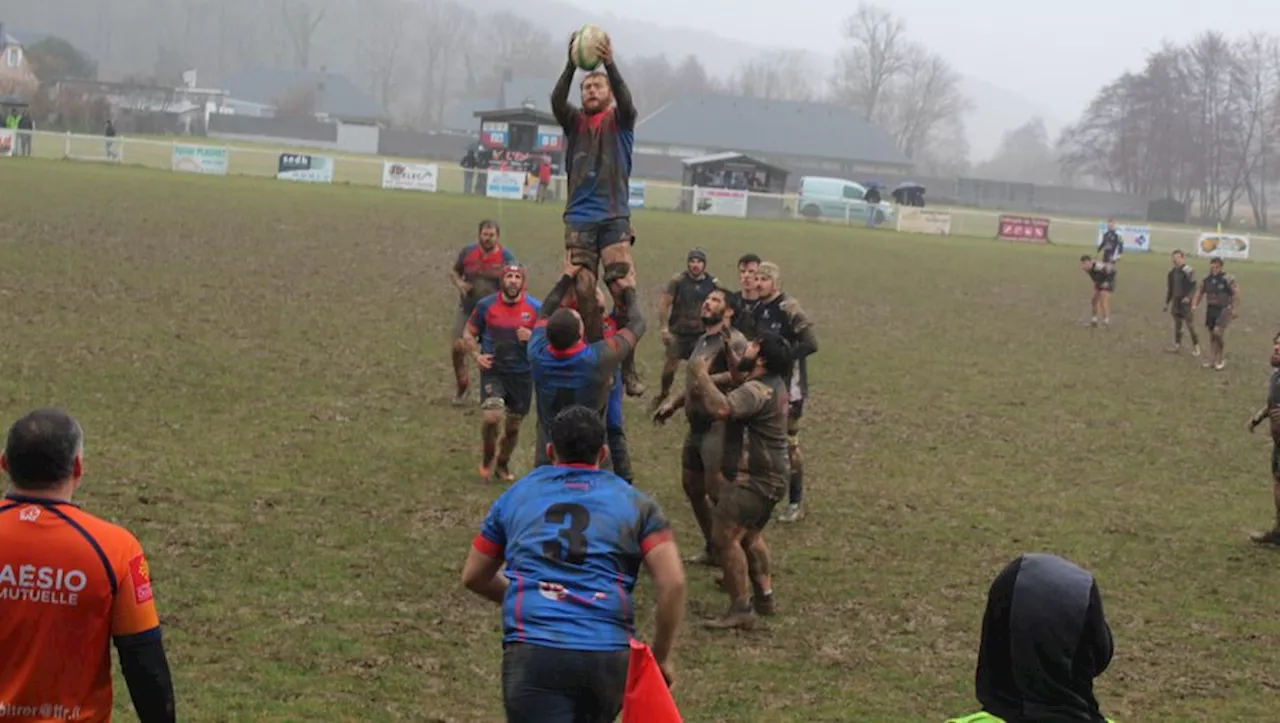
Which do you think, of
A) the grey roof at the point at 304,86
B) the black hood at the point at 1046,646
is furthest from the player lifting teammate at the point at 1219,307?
the grey roof at the point at 304,86

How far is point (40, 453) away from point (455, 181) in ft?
166

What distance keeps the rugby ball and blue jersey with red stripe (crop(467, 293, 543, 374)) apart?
4.63 meters

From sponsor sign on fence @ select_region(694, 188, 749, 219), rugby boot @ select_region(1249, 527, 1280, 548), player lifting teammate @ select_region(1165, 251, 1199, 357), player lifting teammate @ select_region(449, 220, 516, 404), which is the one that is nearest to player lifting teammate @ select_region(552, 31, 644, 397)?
player lifting teammate @ select_region(449, 220, 516, 404)

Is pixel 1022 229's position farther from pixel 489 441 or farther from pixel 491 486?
pixel 491 486

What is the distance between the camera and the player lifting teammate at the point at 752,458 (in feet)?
29.8

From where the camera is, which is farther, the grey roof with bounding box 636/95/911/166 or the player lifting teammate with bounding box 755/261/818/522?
the grey roof with bounding box 636/95/911/166

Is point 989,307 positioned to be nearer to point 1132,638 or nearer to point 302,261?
point 302,261

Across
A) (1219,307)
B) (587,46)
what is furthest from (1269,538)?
(1219,307)

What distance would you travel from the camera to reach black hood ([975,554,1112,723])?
3.21 metres

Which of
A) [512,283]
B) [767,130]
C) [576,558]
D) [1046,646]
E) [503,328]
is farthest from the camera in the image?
[767,130]

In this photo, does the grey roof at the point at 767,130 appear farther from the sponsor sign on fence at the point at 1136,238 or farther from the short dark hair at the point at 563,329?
the short dark hair at the point at 563,329

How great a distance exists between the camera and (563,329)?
8.03 meters

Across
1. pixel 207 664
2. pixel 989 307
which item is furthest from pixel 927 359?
pixel 207 664

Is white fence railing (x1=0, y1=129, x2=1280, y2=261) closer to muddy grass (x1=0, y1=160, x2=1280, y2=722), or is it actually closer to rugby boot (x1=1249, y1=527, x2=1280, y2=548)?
muddy grass (x1=0, y1=160, x2=1280, y2=722)
